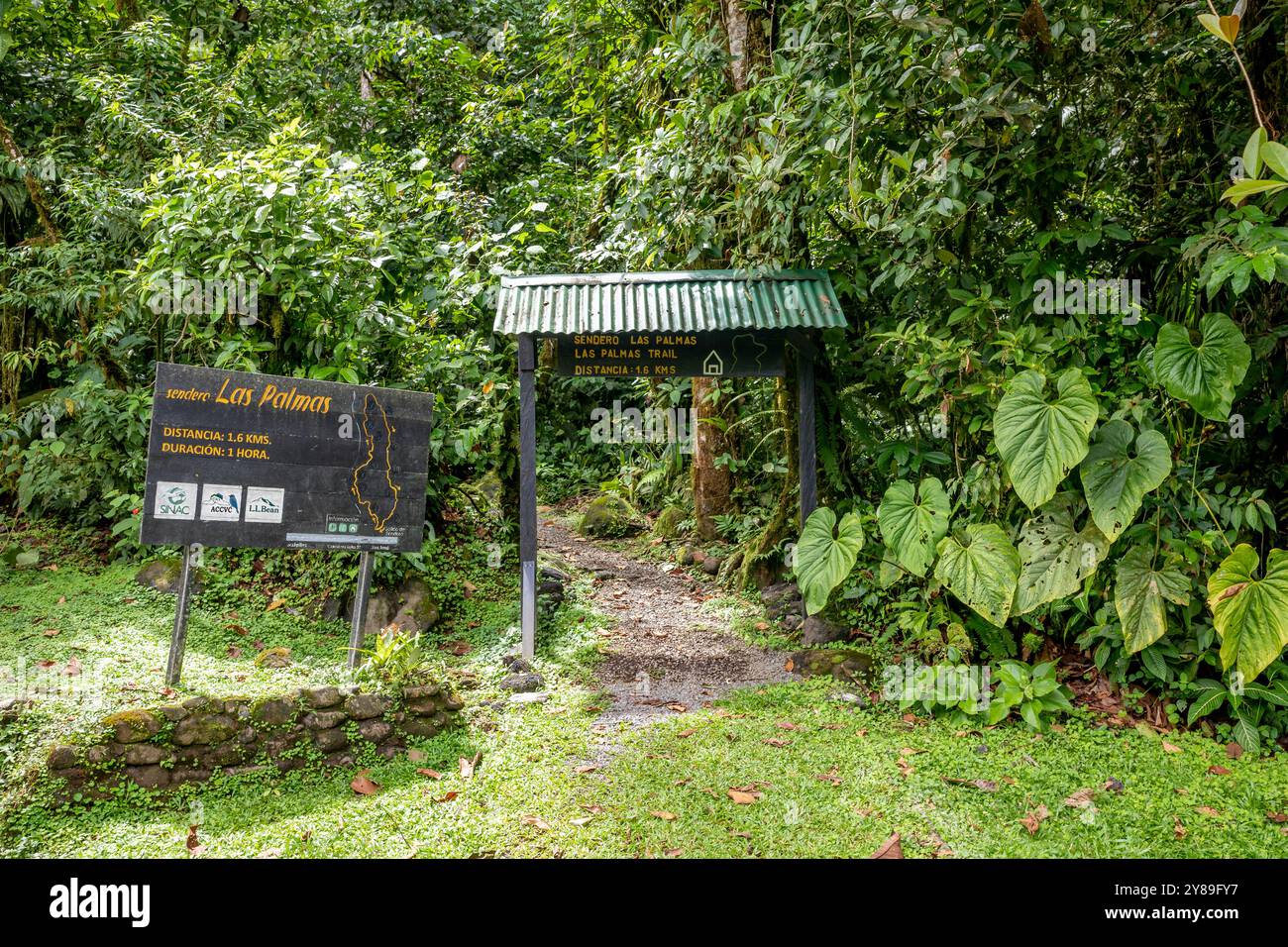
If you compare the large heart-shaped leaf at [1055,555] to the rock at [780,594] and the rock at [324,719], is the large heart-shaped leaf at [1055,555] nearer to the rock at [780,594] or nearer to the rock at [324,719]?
the rock at [780,594]

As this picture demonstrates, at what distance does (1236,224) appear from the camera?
4.35 m

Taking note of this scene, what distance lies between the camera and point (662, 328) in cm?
558

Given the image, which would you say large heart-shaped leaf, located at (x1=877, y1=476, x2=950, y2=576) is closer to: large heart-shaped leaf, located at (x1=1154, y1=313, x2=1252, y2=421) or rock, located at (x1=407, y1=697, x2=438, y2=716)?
large heart-shaped leaf, located at (x1=1154, y1=313, x2=1252, y2=421)

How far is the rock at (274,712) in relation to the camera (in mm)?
4074

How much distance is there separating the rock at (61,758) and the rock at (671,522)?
6349 mm

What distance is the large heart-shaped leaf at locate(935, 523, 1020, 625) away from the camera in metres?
4.75

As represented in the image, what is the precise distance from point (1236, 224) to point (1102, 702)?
2.72 metres

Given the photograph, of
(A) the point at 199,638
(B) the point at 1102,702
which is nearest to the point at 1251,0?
(B) the point at 1102,702

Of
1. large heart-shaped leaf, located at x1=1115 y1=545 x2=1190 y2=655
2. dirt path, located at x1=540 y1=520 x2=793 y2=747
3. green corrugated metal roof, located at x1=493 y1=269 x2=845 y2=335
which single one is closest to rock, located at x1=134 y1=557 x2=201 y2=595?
green corrugated metal roof, located at x1=493 y1=269 x2=845 y2=335

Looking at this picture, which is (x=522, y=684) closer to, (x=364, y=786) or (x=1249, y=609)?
(x=364, y=786)

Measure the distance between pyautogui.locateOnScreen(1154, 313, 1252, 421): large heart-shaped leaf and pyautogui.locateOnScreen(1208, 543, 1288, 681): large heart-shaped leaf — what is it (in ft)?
2.49

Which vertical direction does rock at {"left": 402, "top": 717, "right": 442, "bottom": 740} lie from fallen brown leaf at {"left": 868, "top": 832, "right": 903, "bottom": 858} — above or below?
above

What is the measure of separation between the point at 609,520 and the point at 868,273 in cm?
484

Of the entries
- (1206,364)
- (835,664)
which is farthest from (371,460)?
(1206,364)
